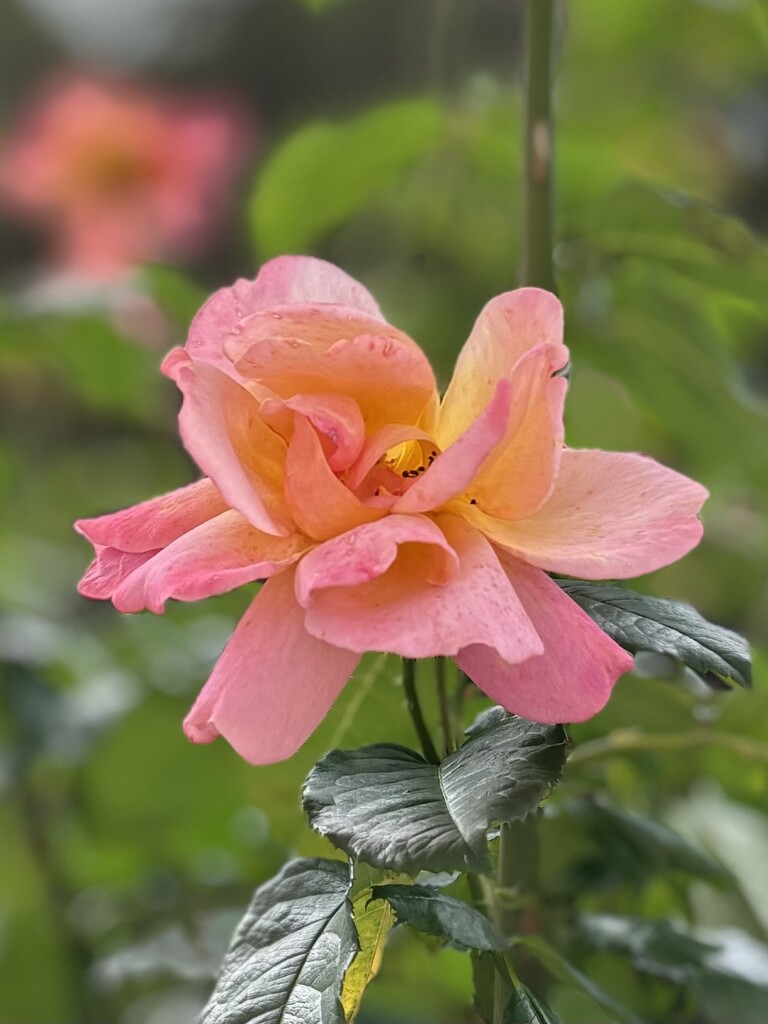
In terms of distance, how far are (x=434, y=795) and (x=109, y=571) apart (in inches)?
3.6

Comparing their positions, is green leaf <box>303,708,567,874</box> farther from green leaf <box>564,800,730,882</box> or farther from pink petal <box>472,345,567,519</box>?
green leaf <box>564,800,730,882</box>

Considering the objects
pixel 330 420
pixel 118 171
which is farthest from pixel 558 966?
pixel 118 171

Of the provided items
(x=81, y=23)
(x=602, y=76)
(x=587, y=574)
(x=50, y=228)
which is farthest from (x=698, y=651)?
(x=81, y=23)

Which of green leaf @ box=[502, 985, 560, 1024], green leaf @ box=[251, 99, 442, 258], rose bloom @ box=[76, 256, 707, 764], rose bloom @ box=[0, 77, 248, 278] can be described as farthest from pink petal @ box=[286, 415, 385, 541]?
rose bloom @ box=[0, 77, 248, 278]

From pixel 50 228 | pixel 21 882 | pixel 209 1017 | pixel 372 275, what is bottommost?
pixel 21 882

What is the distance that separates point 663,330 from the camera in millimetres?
555

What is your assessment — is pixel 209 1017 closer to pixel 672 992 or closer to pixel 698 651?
pixel 698 651

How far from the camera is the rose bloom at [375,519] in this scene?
0.22 m

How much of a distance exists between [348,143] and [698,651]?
45 cm

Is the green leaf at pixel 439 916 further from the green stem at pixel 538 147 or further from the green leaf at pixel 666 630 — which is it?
the green stem at pixel 538 147

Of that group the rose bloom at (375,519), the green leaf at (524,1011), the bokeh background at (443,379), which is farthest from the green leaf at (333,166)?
the green leaf at (524,1011)

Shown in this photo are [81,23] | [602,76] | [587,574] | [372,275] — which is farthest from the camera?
[81,23]

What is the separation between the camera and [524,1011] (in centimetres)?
25

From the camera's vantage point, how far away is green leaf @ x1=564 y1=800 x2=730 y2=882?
39 cm
